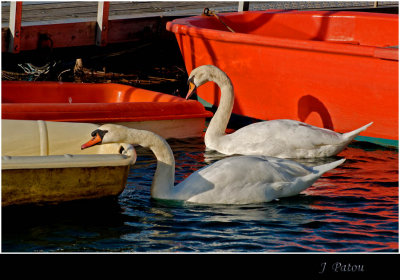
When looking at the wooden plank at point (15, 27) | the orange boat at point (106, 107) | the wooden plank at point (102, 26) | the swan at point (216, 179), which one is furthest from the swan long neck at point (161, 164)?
the wooden plank at point (102, 26)

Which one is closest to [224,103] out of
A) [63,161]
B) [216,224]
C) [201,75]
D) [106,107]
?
[201,75]

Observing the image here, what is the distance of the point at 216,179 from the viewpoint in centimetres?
634

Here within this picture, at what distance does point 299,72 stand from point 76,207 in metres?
3.79

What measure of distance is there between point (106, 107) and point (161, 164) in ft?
7.24

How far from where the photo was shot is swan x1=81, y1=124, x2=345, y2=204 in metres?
6.31

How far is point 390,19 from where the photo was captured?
34.9ft

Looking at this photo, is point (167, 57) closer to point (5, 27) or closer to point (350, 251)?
point (5, 27)

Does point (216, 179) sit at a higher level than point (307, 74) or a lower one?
lower

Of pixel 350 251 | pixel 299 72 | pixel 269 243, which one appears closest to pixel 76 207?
pixel 269 243

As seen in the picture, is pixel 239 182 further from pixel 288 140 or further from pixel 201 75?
pixel 201 75

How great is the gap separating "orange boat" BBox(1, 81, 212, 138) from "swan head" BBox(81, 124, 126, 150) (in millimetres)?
2056

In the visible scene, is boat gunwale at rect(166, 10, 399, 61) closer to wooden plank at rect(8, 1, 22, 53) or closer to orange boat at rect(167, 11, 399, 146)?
orange boat at rect(167, 11, 399, 146)

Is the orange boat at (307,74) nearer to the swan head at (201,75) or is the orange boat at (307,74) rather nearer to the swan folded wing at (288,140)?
the swan head at (201,75)

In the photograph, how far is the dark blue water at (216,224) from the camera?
17.9 feet
